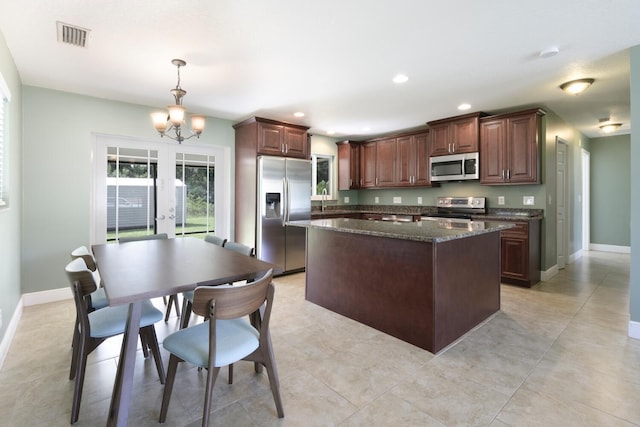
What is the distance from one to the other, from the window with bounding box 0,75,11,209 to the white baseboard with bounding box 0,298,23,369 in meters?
1.02

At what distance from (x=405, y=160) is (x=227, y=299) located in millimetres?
4872

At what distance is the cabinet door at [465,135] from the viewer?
4.60 metres

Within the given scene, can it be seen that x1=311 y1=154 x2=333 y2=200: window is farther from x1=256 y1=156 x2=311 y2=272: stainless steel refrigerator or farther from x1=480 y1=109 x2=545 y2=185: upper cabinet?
x1=480 y1=109 x2=545 y2=185: upper cabinet

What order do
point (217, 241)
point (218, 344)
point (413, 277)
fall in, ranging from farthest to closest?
1. point (217, 241)
2. point (413, 277)
3. point (218, 344)

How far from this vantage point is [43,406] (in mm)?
1801

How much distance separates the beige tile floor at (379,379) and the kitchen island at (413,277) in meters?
0.14

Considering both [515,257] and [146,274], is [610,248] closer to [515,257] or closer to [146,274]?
[515,257]

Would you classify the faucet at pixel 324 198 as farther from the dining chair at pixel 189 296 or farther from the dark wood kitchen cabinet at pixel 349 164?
the dining chair at pixel 189 296

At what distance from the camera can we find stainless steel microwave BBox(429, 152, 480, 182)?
4.62 m

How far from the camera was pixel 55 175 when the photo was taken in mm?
3670

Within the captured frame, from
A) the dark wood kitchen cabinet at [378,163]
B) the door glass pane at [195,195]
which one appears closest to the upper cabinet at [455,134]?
the dark wood kitchen cabinet at [378,163]

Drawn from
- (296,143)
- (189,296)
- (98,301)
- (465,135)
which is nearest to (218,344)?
(189,296)

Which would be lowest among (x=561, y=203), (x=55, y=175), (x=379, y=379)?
(x=379, y=379)

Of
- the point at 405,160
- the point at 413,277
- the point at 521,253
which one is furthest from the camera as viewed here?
the point at 405,160
